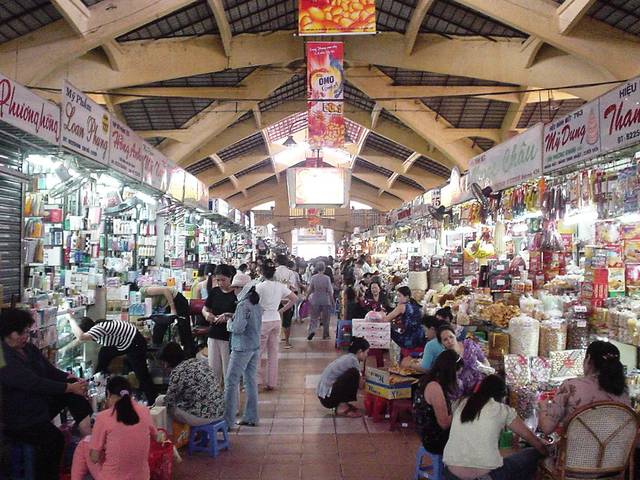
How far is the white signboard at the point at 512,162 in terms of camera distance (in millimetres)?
6773

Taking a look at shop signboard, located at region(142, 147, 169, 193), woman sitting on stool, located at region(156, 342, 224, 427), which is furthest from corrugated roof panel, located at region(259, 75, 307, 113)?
woman sitting on stool, located at region(156, 342, 224, 427)

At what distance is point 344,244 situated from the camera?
3756 cm

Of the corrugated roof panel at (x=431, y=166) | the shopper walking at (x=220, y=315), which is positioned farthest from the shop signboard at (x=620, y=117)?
the corrugated roof panel at (x=431, y=166)

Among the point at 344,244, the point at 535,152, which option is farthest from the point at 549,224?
the point at 344,244

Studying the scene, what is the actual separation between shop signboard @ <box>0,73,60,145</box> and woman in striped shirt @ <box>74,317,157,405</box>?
1.84 m

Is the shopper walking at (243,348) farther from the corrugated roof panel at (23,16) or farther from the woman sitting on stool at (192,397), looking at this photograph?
the corrugated roof panel at (23,16)

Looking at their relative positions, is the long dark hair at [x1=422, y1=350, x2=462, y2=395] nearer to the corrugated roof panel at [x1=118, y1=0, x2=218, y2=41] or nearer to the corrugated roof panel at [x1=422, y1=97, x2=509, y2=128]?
the corrugated roof panel at [x1=118, y1=0, x2=218, y2=41]

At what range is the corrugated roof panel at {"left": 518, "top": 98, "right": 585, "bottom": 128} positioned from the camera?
14305 mm

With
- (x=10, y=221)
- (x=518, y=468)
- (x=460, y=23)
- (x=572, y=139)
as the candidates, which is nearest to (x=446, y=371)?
(x=518, y=468)

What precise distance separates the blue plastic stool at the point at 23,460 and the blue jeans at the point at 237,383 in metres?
1.99

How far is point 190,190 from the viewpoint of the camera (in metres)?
11.8

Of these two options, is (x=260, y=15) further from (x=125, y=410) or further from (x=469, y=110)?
(x=125, y=410)

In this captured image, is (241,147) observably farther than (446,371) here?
Yes

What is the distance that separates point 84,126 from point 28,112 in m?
1.04
